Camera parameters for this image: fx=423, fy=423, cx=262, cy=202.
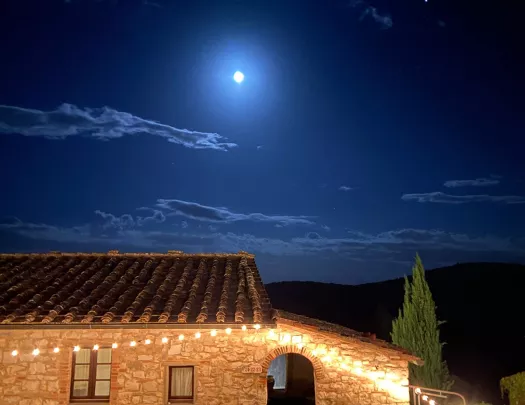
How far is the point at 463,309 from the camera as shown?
29.8m

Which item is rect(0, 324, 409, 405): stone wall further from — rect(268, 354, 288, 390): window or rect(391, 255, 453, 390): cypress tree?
rect(268, 354, 288, 390): window

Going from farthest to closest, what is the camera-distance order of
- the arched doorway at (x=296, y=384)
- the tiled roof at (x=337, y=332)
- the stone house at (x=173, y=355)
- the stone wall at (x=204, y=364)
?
1. the arched doorway at (x=296, y=384)
2. the tiled roof at (x=337, y=332)
3. the stone wall at (x=204, y=364)
4. the stone house at (x=173, y=355)

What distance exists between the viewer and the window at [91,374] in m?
8.05

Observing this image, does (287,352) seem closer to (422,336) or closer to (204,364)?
(204,364)

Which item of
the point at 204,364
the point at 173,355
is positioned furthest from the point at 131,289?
the point at 204,364

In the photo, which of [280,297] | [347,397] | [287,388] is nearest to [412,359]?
[347,397]

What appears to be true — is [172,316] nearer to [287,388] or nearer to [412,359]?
[412,359]

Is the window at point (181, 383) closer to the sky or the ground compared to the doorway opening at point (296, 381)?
closer to the sky

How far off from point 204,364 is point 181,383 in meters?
0.62

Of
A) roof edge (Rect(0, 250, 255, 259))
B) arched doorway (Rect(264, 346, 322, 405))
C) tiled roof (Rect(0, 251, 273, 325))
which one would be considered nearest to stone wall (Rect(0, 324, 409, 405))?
tiled roof (Rect(0, 251, 273, 325))

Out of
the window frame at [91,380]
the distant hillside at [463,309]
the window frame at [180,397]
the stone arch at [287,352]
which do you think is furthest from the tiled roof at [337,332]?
the distant hillside at [463,309]

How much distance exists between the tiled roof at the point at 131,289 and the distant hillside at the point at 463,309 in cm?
1530

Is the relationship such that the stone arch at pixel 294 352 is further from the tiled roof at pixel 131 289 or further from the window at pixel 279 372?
the window at pixel 279 372

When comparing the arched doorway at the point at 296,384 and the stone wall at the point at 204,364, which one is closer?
the stone wall at the point at 204,364
